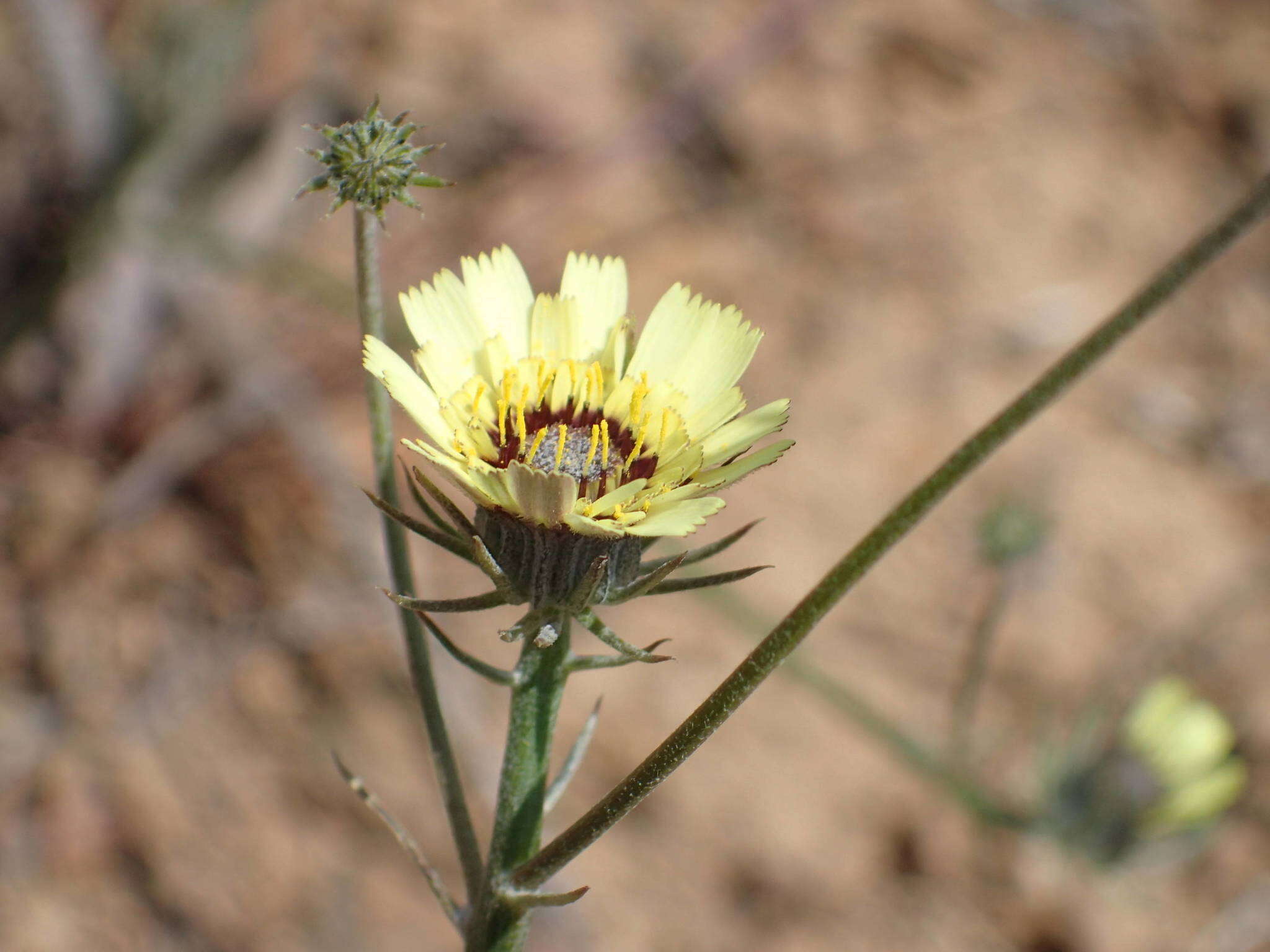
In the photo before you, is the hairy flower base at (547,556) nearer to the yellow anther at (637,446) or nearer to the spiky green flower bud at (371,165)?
the yellow anther at (637,446)

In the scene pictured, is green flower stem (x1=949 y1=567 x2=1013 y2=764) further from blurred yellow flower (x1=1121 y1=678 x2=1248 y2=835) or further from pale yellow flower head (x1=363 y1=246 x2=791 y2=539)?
pale yellow flower head (x1=363 y1=246 x2=791 y2=539)

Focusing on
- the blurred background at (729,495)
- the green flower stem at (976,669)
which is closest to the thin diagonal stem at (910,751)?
→ the green flower stem at (976,669)

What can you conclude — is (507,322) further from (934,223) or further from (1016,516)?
(934,223)

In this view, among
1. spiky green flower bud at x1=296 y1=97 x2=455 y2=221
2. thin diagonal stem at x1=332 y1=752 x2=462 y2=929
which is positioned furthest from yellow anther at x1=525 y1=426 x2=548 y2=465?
thin diagonal stem at x1=332 y1=752 x2=462 y2=929

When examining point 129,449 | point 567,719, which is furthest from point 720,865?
point 129,449

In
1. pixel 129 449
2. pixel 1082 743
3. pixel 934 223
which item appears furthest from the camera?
pixel 934 223

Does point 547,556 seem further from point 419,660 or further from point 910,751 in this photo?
point 910,751
